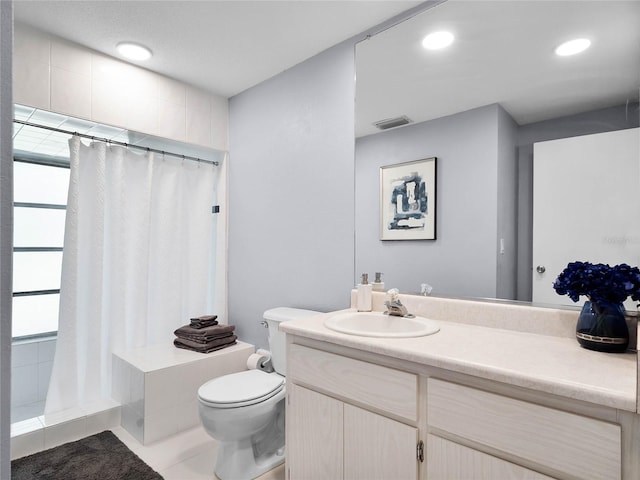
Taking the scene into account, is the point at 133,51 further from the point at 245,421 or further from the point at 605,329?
the point at 605,329

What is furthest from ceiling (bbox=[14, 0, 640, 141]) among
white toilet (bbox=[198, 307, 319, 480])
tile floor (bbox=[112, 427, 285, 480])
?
tile floor (bbox=[112, 427, 285, 480])

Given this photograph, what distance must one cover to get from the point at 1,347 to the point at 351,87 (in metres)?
2.05

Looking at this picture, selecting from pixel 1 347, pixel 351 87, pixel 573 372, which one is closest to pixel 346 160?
pixel 351 87

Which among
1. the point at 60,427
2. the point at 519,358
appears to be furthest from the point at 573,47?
the point at 60,427

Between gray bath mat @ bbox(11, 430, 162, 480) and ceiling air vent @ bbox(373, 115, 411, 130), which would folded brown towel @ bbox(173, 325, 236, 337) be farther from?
ceiling air vent @ bbox(373, 115, 411, 130)

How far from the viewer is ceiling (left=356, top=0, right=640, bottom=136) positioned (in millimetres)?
1347

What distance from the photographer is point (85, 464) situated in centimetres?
192

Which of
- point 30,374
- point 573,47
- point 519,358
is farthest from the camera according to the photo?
point 30,374

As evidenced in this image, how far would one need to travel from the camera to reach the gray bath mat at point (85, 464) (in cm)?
183

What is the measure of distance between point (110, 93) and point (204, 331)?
165 centimetres

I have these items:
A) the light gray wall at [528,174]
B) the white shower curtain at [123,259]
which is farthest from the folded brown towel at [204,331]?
the light gray wall at [528,174]

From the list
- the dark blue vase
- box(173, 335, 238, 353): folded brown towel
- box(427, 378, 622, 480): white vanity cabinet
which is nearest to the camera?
box(427, 378, 622, 480): white vanity cabinet

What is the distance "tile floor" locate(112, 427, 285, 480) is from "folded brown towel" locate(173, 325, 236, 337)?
588mm

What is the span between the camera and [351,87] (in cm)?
209
